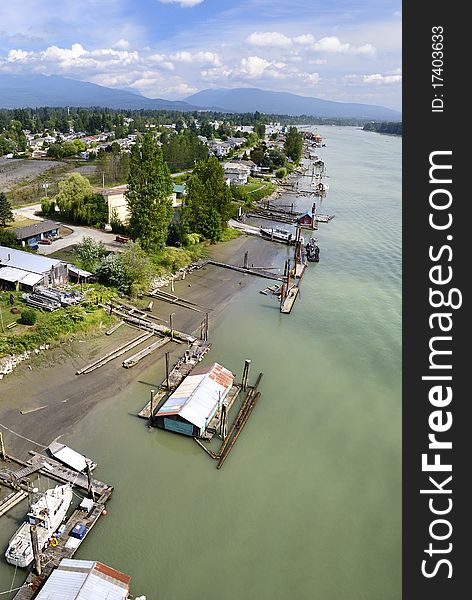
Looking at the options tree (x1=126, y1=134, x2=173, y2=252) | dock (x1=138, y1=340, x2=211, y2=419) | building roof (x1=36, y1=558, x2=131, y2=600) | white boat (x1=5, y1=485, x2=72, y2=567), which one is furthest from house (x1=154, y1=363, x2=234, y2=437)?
tree (x1=126, y1=134, x2=173, y2=252)

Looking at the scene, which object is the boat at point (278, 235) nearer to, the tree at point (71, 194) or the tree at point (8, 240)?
the tree at point (71, 194)

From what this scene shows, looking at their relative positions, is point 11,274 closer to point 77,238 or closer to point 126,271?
point 126,271

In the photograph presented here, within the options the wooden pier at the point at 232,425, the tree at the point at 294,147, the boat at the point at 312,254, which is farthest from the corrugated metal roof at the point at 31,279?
the tree at the point at 294,147

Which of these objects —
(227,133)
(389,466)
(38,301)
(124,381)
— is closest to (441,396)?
(389,466)

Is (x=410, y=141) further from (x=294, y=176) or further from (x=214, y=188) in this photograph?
(x=294, y=176)

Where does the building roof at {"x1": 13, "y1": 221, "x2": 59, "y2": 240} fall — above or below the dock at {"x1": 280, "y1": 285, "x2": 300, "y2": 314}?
above

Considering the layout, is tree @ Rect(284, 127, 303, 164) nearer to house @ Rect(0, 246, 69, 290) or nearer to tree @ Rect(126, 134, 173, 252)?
tree @ Rect(126, 134, 173, 252)

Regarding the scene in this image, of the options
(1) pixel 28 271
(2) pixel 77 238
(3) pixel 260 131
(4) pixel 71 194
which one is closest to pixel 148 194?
(2) pixel 77 238
